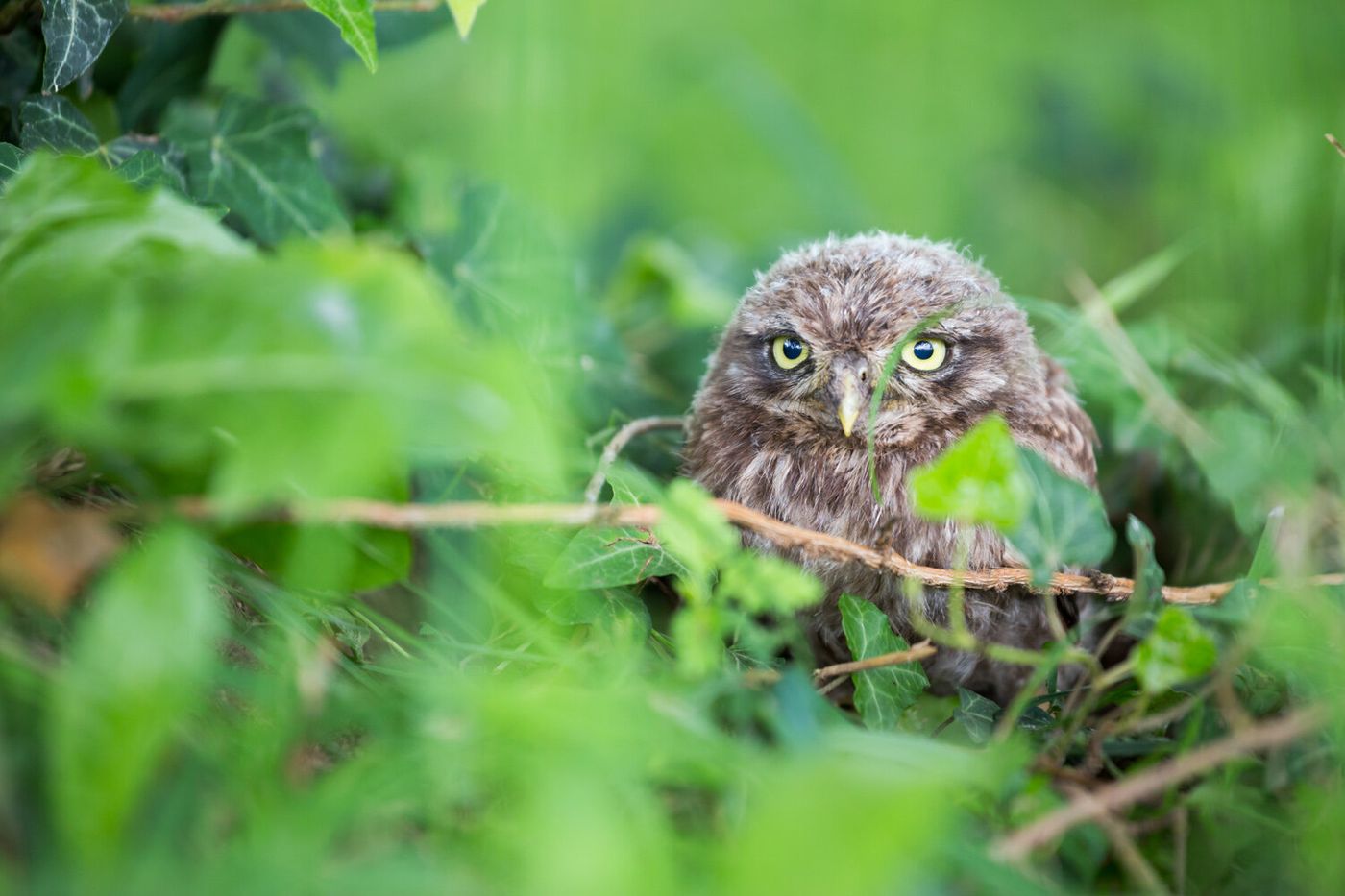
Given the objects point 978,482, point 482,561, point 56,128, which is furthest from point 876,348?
point 56,128

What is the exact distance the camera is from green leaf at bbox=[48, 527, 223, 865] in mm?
1002

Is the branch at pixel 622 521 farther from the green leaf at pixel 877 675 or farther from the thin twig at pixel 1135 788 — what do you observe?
the thin twig at pixel 1135 788

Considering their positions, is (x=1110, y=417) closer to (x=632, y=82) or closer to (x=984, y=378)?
(x=984, y=378)

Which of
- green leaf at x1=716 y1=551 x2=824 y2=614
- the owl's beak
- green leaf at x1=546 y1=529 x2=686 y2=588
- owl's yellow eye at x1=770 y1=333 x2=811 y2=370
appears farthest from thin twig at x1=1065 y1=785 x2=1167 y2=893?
owl's yellow eye at x1=770 y1=333 x2=811 y2=370

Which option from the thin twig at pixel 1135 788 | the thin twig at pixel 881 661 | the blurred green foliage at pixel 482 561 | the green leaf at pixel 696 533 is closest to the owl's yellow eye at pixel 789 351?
the blurred green foliage at pixel 482 561

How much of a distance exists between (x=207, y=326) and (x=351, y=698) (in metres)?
0.47

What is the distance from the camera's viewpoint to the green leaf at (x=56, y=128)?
74.8 inches

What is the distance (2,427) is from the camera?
3.64 ft

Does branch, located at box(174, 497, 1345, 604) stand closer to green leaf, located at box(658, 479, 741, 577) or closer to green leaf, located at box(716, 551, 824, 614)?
green leaf, located at box(658, 479, 741, 577)

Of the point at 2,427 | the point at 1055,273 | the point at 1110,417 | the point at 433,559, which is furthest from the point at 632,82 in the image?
the point at 2,427

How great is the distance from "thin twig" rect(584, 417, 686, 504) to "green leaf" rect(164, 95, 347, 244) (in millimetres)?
772

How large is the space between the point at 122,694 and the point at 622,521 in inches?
26.2

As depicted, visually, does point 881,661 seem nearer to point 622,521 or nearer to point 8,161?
point 622,521

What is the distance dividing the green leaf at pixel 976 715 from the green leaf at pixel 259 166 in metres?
1.61
